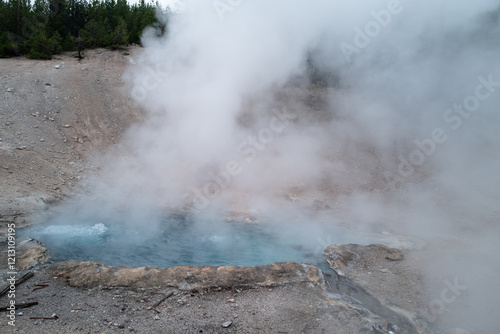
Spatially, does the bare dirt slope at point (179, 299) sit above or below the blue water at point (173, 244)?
above

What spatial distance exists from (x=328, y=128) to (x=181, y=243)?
7025 millimetres

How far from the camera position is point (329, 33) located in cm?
1139

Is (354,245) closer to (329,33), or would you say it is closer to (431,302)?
(431,302)

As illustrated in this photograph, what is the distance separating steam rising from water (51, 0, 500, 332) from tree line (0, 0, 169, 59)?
1847mm

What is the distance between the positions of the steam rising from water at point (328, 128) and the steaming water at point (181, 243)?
2.06 feet

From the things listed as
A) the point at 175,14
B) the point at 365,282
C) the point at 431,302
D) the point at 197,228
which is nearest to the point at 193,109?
the point at 175,14

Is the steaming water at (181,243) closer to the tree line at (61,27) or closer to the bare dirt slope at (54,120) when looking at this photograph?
the bare dirt slope at (54,120)

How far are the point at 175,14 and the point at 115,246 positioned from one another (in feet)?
27.6

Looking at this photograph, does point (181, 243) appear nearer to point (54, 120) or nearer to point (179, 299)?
point (179, 299)

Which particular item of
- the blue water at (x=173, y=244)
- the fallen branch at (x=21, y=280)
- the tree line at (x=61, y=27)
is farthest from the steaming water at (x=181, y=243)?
the tree line at (x=61, y=27)

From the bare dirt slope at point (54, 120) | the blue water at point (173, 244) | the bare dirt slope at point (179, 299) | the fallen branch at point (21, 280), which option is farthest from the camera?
the bare dirt slope at point (54, 120)

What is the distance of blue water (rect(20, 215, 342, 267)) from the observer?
5148 mm

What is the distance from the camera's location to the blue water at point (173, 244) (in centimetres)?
515

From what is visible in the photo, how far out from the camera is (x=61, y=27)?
14.5 meters
